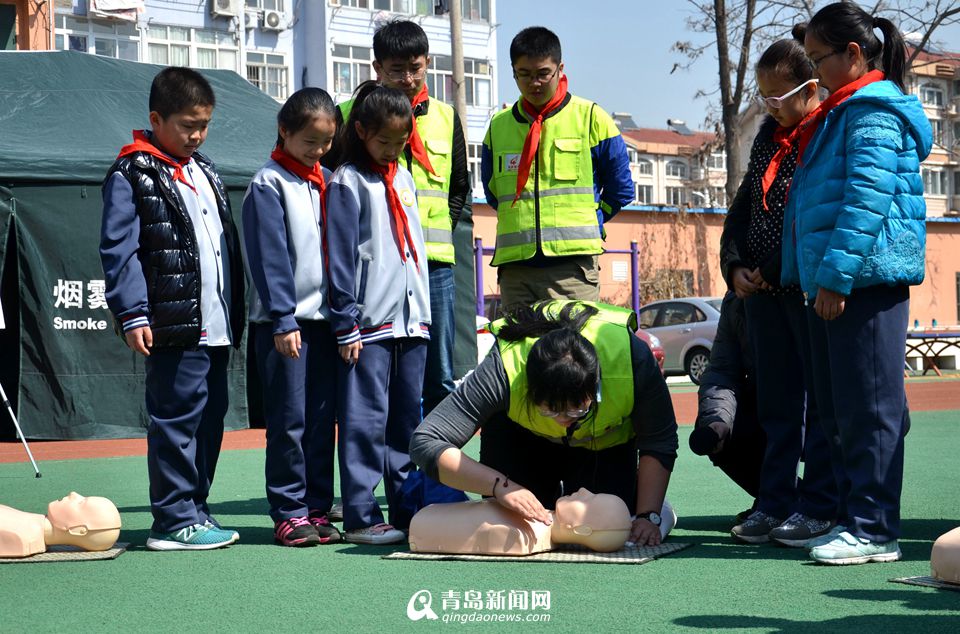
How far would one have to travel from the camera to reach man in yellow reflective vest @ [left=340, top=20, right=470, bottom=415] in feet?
16.8

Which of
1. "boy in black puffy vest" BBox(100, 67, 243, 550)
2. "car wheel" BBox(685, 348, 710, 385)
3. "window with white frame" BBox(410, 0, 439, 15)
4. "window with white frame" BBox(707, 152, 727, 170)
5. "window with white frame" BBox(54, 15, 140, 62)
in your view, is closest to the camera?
"boy in black puffy vest" BBox(100, 67, 243, 550)

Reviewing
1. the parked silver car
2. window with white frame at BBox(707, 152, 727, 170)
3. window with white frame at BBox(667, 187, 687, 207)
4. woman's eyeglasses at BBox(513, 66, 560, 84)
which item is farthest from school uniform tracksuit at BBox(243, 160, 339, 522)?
window with white frame at BBox(707, 152, 727, 170)

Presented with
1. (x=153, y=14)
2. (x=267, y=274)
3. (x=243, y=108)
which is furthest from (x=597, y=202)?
(x=153, y=14)

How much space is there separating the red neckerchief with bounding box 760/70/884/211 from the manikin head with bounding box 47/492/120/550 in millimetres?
2661

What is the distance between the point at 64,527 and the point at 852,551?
266cm

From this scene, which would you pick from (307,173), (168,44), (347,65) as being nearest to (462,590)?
(307,173)

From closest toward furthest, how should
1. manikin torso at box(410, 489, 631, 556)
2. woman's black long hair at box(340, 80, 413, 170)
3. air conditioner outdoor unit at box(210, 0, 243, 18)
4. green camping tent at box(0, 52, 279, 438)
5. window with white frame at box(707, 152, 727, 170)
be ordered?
manikin torso at box(410, 489, 631, 556)
woman's black long hair at box(340, 80, 413, 170)
green camping tent at box(0, 52, 279, 438)
air conditioner outdoor unit at box(210, 0, 243, 18)
window with white frame at box(707, 152, 727, 170)

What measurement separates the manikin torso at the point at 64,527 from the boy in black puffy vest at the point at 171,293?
17cm

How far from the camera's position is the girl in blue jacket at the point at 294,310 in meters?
Answer: 4.57

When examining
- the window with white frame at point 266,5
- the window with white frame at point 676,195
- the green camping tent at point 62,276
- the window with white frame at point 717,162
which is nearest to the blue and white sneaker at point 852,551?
the green camping tent at point 62,276

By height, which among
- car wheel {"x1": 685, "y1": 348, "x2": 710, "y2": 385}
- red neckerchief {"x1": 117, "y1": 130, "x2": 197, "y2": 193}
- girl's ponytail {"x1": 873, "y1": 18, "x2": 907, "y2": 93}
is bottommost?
car wheel {"x1": 685, "y1": 348, "x2": 710, "y2": 385}

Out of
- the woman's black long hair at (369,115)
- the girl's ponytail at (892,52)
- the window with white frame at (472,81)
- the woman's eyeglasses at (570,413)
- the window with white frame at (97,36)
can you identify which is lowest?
the woman's eyeglasses at (570,413)

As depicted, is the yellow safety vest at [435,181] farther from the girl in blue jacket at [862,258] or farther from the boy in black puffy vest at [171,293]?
the girl in blue jacket at [862,258]

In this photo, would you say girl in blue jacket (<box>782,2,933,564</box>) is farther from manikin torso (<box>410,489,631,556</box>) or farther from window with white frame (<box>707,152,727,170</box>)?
window with white frame (<box>707,152,727,170</box>)
